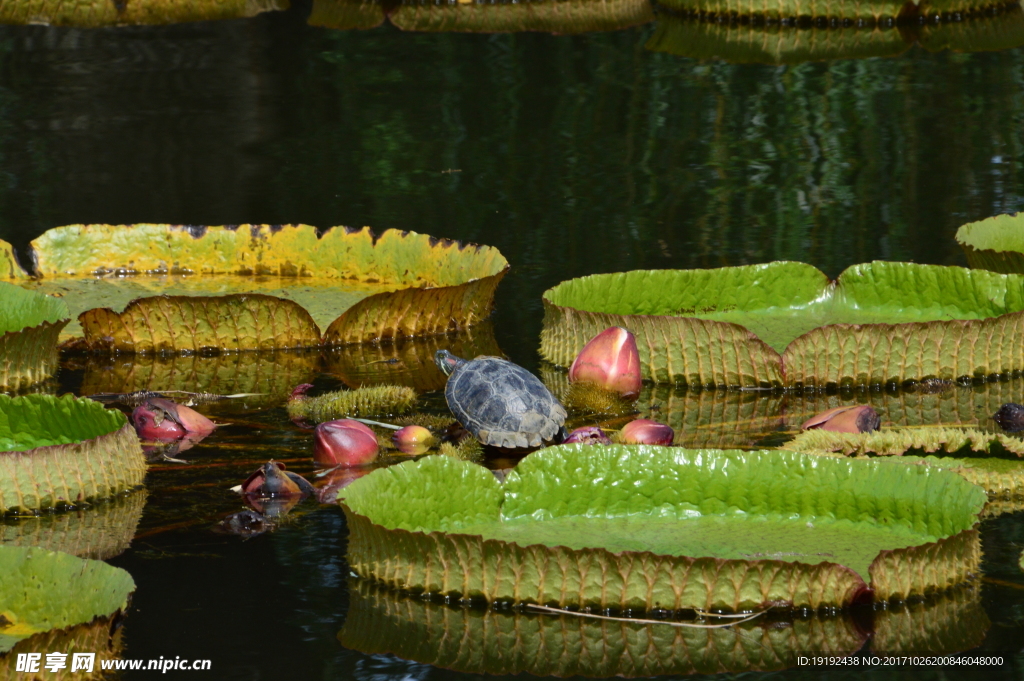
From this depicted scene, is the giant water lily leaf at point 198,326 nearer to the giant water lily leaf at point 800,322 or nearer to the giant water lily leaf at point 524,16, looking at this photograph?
the giant water lily leaf at point 800,322

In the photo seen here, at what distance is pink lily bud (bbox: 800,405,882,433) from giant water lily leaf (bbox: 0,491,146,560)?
7.93 feet

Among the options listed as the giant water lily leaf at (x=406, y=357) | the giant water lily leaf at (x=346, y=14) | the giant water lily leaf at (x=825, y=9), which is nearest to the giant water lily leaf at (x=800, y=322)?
the giant water lily leaf at (x=406, y=357)

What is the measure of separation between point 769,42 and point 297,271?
8070 millimetres

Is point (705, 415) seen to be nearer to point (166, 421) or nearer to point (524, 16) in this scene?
point (166, 421)

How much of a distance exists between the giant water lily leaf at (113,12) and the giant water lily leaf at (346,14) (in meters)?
0.80

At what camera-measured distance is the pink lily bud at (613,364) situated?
6191mm

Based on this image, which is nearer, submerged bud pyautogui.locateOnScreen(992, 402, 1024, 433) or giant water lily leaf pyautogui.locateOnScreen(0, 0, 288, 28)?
submerged bud pyautogui.locateOnScreen(992, 402, 1024, 433)

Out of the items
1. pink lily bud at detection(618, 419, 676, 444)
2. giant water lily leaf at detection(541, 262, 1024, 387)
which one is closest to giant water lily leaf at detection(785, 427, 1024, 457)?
pink lily bud at detection(618, 419, 676, 444)

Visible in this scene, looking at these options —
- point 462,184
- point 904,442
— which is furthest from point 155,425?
point 462,184

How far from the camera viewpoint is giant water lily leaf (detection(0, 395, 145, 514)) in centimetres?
489

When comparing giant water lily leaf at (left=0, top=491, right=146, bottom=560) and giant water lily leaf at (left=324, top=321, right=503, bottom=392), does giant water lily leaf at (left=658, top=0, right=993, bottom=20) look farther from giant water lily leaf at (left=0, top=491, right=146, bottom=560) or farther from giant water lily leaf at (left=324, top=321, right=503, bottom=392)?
giant water lily leaf at (left=0, top=491, right=146, bottom=560)

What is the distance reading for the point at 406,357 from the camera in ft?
23.0

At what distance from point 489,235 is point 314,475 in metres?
3.94

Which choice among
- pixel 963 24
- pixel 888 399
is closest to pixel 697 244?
pixel 888 399
